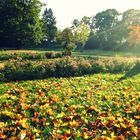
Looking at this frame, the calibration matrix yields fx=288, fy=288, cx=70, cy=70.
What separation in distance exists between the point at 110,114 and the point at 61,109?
1.32 metres

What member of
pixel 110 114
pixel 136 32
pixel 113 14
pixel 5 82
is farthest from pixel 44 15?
pixel 110 114

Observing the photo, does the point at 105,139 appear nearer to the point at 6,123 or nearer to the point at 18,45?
the point at 6,123

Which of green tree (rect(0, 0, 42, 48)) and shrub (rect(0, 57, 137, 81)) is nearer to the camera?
shrub (rect(0, 57, 137, 81))

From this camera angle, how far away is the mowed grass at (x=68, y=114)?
607cm

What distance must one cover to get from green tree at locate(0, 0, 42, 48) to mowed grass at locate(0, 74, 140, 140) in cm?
3909

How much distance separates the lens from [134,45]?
189 ft

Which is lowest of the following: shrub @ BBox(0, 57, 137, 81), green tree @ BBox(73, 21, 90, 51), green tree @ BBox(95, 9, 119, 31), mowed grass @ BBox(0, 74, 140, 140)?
mowed grass @ BBox(0, 74, 140, 140)

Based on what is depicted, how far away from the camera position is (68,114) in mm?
7375

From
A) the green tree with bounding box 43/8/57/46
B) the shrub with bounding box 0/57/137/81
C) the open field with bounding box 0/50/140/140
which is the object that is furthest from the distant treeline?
the open field with bounding box 0/50/140/140

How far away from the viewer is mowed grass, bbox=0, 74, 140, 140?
6.07 meters

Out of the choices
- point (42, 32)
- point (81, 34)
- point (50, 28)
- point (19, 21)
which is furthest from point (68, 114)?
point (50, 28)

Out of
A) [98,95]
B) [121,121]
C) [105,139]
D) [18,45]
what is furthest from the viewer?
[18,45]

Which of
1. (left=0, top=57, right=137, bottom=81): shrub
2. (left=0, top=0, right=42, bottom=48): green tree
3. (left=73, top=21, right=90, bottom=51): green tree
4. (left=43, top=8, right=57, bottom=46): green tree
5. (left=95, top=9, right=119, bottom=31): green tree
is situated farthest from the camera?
(left=95, top=9, right=119, bottom=31): green tree

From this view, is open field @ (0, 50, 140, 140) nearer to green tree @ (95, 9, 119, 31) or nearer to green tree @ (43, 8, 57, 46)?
green tree @ (43, 8, 57, 46)
